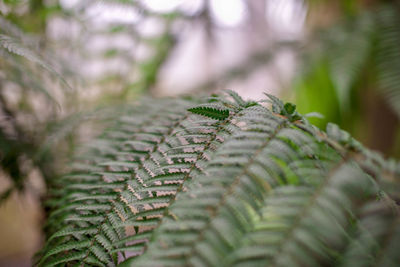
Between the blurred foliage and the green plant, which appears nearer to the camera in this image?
the green plant

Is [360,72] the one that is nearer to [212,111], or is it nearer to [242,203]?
[212,111]

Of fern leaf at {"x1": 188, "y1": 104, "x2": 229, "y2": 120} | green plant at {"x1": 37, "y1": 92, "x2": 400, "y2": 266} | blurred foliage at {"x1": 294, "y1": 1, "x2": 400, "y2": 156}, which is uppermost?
blurred foliage at {"x1": 294, "y1": 1, "x2": 400, "y2": 156}

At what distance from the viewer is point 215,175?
0.38m

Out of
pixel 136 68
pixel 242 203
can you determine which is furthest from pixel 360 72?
pixel 242 203

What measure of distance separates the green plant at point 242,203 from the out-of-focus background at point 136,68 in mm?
327

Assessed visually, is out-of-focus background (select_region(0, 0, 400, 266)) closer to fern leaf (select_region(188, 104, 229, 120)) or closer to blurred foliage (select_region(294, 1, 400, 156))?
blurred foliage (select_region(294, 1, 400, 156))

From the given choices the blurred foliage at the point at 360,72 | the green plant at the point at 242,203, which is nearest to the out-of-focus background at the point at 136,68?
the blurred foliage at the point at 360,72

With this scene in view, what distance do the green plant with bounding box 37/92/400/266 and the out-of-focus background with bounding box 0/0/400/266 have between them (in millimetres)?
327

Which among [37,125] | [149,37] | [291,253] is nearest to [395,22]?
[149,37]

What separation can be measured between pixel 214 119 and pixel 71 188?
0.34 metres

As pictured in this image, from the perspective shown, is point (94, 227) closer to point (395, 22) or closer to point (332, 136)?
point (332, 136)

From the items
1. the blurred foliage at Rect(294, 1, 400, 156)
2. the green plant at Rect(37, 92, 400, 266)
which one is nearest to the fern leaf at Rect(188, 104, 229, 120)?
the green plant at Rect(37, 92, 400, 266)

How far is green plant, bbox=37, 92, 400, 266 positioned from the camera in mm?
299

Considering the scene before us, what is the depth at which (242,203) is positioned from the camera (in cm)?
34
